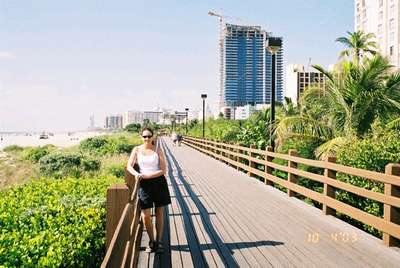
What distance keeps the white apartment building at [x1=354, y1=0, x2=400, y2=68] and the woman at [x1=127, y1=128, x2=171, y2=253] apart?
195 ft

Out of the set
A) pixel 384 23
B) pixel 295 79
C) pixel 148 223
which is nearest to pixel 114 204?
pixel 148 223

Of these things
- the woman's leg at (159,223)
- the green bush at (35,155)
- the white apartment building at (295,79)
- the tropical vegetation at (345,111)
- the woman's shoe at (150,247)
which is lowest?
the green bush at (35,155)

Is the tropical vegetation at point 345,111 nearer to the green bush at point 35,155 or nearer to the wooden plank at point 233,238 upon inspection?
the wooden plank at point 233,238

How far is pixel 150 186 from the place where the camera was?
19.3 ft

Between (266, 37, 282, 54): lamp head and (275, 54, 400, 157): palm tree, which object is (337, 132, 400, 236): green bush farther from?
(266, 37, 282, 54): lamp head

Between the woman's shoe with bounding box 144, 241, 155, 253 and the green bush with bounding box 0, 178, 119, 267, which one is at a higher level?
the green bush with bounding box 0, 178, 119, 267

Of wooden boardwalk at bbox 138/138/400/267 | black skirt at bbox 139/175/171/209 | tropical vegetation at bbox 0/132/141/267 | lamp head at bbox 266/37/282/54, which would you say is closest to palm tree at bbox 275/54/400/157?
lamp head at bbox 266/37/282/54

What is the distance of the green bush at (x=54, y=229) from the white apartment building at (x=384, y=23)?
59180 millimetres

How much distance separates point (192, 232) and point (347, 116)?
6495mm

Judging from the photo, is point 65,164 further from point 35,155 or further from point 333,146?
point 333,146

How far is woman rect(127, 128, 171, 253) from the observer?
19.0ft

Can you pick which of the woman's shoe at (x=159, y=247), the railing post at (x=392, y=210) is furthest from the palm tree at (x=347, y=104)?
the woman's shoe at (x=159, y=247)

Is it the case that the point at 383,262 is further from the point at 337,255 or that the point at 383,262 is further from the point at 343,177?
the point at 343,177

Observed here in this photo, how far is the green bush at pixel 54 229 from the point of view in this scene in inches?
167
